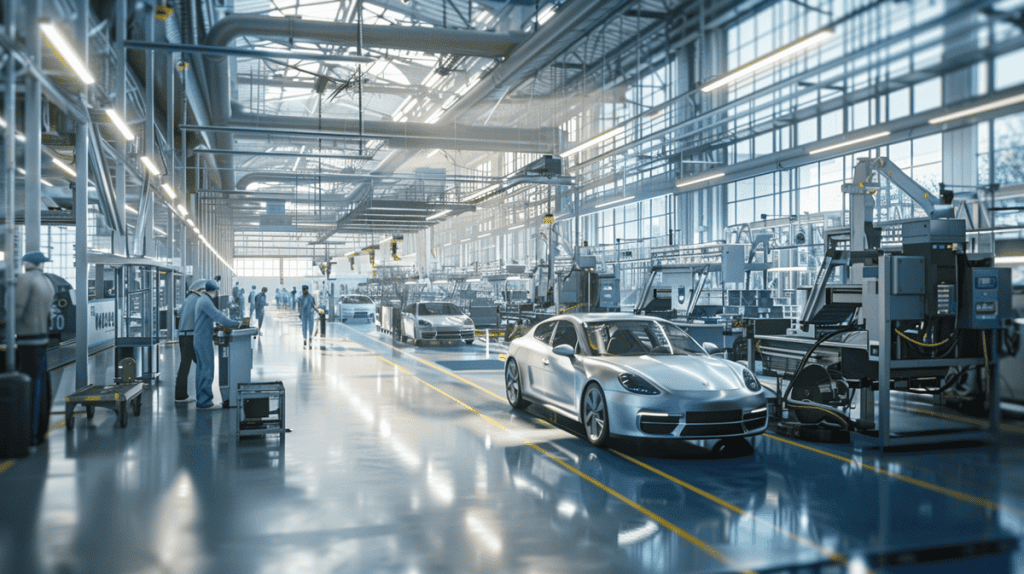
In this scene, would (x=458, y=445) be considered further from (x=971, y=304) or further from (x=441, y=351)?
(x=441, y=351)

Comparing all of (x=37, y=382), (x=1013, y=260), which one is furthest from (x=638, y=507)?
(x=1013, y=260)

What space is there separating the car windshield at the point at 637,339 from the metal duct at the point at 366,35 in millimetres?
8464

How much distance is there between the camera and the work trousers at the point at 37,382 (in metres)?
6.99

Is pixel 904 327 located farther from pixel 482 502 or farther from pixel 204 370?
pixel 204 370

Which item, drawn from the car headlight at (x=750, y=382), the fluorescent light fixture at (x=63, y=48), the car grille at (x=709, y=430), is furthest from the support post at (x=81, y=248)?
the car headlight at (x=750, y=382)

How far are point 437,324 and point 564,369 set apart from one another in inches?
513

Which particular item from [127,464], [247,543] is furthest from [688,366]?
[127,464]

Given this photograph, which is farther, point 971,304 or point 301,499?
point 971,304

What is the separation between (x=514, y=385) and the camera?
962 cm

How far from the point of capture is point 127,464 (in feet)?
21.4

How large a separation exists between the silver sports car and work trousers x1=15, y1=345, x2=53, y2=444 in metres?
5.38

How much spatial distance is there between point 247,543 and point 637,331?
557cm

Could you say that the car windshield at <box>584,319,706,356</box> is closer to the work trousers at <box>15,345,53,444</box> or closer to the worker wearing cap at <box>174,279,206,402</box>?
the worker wearing cap at <box>174,279,206,402</box>

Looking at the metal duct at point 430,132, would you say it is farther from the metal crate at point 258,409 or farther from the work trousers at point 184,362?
the metal crate at point 258,409
